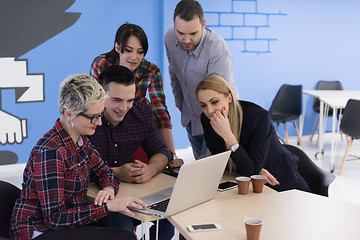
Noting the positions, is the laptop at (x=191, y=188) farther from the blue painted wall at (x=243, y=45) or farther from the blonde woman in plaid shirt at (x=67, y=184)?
the blue painted wall at (x=243, y=45)

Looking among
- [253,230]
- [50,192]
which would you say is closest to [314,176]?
[253,230]

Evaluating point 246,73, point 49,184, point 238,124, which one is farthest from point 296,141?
point 49,184

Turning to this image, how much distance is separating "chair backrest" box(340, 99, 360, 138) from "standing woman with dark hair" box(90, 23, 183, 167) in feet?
9.20

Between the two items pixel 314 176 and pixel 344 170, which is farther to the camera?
pixel 344 170

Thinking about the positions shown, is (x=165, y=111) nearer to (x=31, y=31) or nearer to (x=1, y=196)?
(x=1, y=196)

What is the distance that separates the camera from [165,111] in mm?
A: 3006

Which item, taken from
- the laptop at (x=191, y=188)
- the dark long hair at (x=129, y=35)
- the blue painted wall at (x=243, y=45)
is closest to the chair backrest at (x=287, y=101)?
the blue painted wall at (x=243, y=45)

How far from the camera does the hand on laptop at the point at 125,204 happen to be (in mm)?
1900

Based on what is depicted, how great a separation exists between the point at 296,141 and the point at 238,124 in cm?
444

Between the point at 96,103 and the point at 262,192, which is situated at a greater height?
the point at 96,103

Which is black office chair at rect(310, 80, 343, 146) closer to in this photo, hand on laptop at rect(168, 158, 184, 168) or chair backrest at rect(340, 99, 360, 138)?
chair backrest at rect(340, 99, 360, 138)

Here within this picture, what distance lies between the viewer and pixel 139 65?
2.89 meters

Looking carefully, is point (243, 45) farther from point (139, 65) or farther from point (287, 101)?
point (139, 65)

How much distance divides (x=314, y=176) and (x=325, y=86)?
4335 mm
